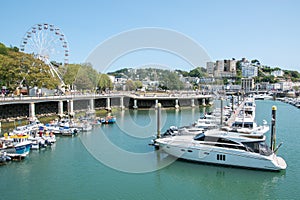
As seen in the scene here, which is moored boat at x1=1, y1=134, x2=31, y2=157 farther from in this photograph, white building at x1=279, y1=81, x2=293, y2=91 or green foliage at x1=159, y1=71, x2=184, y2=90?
white building at x1=279, y1=81, x2=293, y2=91

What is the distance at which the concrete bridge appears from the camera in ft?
141

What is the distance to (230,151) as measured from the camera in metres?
20.8

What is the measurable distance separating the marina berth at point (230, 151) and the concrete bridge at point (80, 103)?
30.0 meters

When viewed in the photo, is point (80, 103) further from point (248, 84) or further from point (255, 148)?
point (248, 84)

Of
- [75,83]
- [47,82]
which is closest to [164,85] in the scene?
[75,83]

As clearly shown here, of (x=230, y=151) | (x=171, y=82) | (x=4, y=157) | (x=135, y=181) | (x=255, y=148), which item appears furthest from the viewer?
(x=171, y=82)

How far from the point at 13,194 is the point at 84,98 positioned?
41.6m

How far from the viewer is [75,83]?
72.1 meters

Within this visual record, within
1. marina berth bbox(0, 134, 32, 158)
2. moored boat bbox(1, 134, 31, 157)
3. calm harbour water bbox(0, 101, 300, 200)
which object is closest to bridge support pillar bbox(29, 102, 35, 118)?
marina berth bbox(0, 134, 32, 158)

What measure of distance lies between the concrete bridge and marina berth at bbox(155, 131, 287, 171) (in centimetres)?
3000

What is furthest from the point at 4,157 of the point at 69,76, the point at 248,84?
the point at 248,84

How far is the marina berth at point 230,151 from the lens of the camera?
798 inches

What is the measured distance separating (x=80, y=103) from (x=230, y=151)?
1650 inches

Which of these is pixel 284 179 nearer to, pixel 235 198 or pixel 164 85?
pixel 235 198
